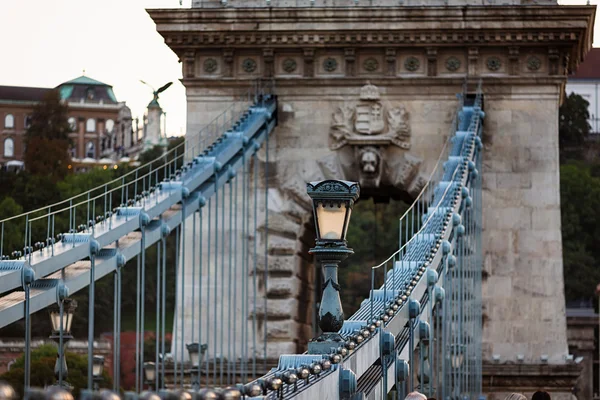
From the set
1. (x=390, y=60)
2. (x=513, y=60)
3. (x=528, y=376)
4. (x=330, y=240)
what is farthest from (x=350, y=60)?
(x=330, y=240)

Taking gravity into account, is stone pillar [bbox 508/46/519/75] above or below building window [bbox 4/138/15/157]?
below

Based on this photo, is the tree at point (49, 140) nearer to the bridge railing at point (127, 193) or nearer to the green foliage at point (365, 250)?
the green foliage at point (365, 250)

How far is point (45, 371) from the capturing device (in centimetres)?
7906

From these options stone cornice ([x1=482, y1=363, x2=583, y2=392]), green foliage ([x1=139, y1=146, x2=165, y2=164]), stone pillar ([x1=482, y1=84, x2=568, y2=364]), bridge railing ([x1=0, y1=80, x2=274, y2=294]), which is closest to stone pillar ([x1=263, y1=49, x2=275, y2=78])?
bridge railing ([x1=0, y1=80, x2=274, y2=294])

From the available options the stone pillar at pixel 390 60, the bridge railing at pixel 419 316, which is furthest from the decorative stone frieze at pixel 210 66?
the bridge railing at pixel 419 316

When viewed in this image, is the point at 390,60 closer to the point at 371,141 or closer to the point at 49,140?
the point at 371,141

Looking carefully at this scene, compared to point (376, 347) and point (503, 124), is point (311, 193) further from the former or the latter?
point (503, 124)

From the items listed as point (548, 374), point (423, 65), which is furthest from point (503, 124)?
point (548, 374)

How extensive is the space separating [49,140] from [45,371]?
209 ft

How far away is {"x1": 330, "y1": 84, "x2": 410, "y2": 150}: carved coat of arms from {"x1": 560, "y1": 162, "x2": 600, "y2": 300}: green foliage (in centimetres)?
6701

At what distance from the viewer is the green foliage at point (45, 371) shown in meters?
78.8

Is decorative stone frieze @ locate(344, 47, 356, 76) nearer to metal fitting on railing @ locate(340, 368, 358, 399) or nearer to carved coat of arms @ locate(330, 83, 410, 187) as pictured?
carved coat of arms @ locate(330, 83, 410, 187)

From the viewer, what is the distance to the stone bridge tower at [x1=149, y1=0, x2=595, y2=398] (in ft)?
115

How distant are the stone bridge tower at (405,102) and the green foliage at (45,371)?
40770 mm
